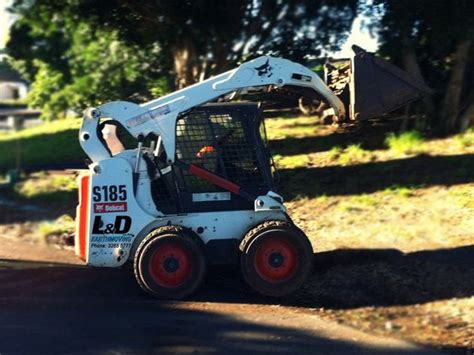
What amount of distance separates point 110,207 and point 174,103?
125cm

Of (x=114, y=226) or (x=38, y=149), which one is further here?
(x=38, y=149)

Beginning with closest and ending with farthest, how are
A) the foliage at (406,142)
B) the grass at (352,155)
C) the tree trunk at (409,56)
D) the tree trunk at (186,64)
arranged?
the tree trunk at (409,56)
the foliage at (406,142)
the grass at (352,155)
the tree trunk at (186,64)

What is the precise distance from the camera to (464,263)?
710 cm

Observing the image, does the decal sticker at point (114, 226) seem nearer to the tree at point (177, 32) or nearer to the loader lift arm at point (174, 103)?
the loader lift arm at point (174, 103)

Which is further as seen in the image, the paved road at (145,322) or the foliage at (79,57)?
the foliage at (79,57)

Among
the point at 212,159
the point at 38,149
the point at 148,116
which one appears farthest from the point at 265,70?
the point at 38,149

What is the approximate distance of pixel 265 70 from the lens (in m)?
6.66

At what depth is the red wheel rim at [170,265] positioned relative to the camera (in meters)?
6.38

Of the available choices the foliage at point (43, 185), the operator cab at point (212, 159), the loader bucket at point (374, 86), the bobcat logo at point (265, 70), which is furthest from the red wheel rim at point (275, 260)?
the foliage at point (43, 185)

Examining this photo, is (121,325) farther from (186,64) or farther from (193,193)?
(186,64)

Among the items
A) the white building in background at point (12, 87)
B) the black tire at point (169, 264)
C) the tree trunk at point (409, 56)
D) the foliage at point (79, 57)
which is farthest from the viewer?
the white building in background at point (12, 87)

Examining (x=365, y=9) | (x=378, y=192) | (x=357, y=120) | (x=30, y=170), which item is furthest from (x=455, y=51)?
(x=30, y=170)

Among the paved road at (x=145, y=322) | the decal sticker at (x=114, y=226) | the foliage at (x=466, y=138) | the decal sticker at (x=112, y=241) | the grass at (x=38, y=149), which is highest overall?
the grass at (x=38, y=149)

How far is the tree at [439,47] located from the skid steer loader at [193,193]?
3438 millimetres
